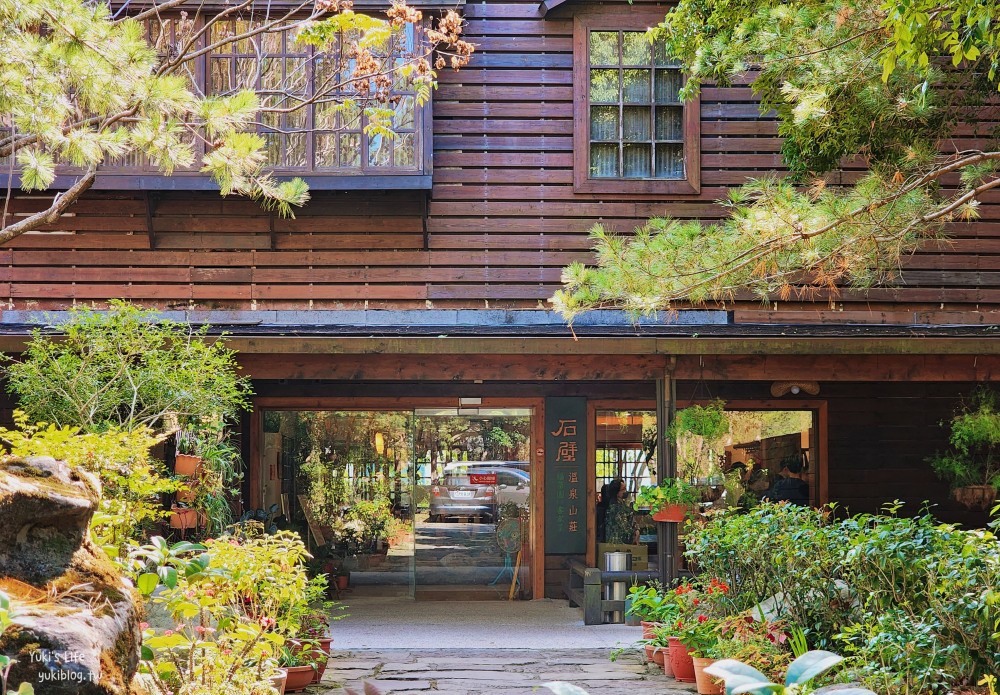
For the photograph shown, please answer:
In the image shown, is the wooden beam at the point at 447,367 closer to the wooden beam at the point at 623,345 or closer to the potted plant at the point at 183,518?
the wooden beam at the point at 623,345

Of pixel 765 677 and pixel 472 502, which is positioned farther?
pixel 472 502

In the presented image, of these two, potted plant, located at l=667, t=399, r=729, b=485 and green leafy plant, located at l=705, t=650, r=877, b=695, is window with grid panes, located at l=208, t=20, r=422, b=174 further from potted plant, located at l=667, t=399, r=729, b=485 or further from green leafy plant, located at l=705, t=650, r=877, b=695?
green leafy plant, located at l=705, t=650, r=877, b=695

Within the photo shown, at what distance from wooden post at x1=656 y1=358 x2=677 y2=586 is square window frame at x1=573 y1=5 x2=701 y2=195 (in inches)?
78.1

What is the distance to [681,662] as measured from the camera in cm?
776

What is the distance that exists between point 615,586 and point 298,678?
446cm

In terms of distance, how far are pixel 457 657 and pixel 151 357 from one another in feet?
11.5

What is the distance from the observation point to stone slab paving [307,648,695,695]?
7480 millimetres

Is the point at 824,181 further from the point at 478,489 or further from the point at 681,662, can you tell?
the point at 478,489

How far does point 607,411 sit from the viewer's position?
13.1 meters

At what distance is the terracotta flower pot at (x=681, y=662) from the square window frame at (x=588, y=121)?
16.7ft

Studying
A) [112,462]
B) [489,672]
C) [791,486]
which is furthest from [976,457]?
[112,462]

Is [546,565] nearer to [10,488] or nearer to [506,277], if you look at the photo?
[506,277]

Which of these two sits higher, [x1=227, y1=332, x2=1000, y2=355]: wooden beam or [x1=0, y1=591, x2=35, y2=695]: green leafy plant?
[x1=227, y1=332, x2=1000, y2=355]: wooden beam

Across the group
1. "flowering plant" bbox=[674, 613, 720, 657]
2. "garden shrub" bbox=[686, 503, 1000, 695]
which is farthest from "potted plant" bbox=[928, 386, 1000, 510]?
"flowering plant" bbox=[674, 613, 720, 657]
